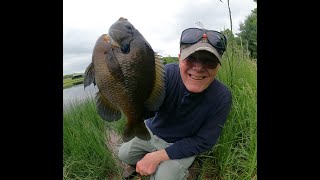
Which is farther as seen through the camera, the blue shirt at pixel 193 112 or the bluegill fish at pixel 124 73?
the blue shirt at pixel 193 112

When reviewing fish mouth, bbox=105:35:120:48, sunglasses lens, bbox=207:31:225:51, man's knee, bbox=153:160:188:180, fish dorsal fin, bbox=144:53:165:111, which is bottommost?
man's knee, bbox=153:160:188:180

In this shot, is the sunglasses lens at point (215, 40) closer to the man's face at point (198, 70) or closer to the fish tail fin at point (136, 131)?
the man's face at point (198, 70)

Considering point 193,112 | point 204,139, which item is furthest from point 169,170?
point 193,112

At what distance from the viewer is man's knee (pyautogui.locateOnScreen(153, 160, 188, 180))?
3.12 metres

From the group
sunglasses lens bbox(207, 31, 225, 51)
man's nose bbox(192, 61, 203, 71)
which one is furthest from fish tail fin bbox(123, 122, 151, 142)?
sunglasses lens bbox(207, 31, 225, 51)

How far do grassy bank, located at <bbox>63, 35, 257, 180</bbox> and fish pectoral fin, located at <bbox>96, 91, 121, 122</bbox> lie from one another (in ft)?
4.73

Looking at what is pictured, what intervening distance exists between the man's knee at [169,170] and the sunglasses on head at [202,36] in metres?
1.06

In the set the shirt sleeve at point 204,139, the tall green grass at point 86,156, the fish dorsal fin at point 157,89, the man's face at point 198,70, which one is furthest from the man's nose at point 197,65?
the tall green grass at point 86,156

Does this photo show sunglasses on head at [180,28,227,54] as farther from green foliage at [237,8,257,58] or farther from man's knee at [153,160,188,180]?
green foliage at [237,8,257,58]

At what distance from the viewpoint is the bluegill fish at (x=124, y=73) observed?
1.81 meters
